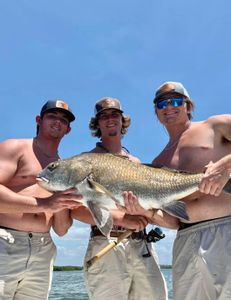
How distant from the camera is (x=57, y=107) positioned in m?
6.74

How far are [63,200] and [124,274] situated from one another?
5.02 ft

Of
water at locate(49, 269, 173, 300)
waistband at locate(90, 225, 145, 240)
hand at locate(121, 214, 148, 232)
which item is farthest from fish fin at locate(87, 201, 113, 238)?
water at locate(49, 269, 173, 300)

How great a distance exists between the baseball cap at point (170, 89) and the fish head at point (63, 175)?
148cm

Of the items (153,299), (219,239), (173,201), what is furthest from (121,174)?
(153,299)

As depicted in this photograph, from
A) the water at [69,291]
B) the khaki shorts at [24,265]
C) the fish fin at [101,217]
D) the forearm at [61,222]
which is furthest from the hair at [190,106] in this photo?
the water at [69,291]

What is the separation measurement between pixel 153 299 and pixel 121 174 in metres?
2.02

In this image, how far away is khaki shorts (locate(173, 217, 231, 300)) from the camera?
5094mm

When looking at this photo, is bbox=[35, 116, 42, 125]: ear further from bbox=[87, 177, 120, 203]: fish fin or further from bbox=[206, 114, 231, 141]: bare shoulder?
bbox=[206, 114, 231, 141]: bare shoulder

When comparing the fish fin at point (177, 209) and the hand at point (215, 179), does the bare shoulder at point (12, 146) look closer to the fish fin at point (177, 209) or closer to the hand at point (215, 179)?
the fish fin at point (177, 209)

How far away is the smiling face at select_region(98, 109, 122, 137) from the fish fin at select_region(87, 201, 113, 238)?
1.66m

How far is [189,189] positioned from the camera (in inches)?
209

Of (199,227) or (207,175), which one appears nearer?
(207,175)

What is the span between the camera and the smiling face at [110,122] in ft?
22.3

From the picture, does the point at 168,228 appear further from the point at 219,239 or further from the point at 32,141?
the point at 32,141
